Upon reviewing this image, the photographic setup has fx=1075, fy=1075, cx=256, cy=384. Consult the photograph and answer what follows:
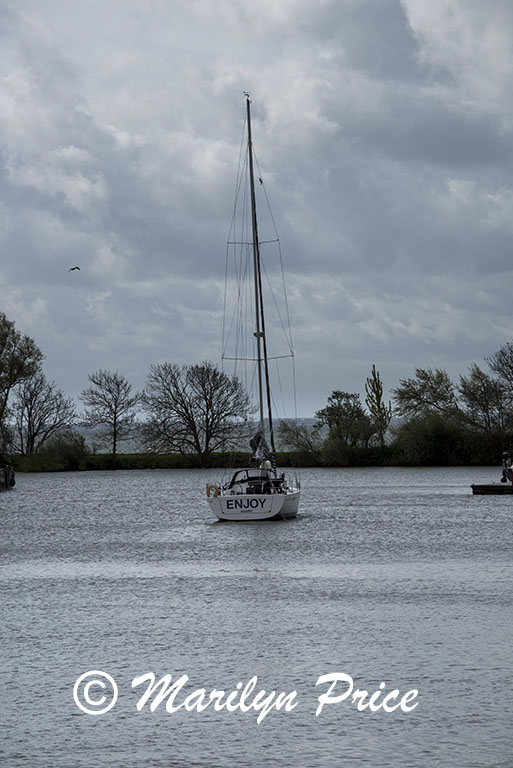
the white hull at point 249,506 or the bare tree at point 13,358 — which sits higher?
the bare tree at point 13,358

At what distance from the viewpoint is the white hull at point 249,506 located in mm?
40594

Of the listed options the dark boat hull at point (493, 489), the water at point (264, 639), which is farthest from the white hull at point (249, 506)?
the dark boat hull at point (493, 489)

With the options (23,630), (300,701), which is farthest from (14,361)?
(300,701)

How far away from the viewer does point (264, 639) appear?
16688 millimetres

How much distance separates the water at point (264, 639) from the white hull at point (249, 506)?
1.44m

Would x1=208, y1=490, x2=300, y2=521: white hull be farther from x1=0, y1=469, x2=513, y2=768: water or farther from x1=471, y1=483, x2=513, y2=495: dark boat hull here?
x1=471, y1=483, x2=513, y2=495: dark boat hull

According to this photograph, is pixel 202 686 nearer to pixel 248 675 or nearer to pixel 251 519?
pixel 248 675

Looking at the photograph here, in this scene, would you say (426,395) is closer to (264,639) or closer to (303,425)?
(303,425)

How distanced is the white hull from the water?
4.72 ft

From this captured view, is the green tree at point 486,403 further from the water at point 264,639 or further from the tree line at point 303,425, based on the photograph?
the water at point 264,639

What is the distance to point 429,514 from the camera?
46281 millimetres

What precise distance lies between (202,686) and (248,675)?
0.79 metres

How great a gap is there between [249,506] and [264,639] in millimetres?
23918

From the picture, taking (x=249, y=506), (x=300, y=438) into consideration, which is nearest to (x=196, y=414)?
(x=300, y=438)
